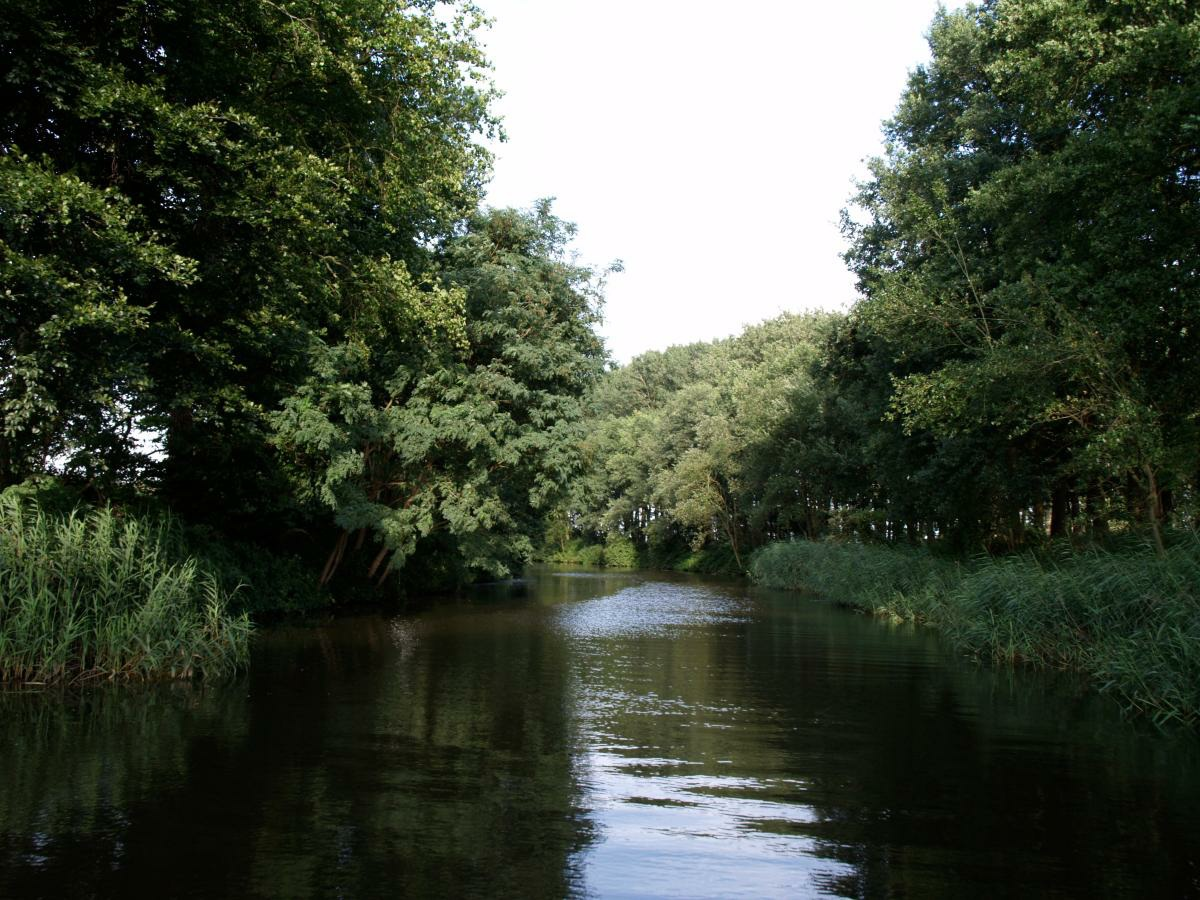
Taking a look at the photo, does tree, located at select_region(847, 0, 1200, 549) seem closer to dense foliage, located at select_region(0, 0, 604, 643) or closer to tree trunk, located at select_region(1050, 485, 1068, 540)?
tree trunk, located at select_region(1050, 485, 1068, 540)

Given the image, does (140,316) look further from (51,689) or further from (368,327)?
(368,327)

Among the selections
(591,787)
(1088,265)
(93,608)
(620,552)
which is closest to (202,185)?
(93,608)

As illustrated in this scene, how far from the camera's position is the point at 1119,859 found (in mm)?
→ 6191

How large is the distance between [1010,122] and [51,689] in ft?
78.8

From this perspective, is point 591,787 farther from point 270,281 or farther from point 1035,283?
point 1035,283

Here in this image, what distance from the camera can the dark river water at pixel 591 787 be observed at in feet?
18.8

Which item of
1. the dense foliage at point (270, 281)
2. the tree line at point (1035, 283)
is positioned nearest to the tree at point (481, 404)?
the dense foliage at point (270, 281)

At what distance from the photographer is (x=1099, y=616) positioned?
13383 mm

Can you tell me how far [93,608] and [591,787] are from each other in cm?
762

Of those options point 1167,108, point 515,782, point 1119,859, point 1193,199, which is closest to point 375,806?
point 515,782

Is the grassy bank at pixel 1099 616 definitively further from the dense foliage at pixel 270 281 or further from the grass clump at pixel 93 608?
the grass clump at pixel 93 608

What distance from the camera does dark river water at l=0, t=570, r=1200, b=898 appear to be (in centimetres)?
573

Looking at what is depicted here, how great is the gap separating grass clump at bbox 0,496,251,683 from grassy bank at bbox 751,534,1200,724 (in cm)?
1245

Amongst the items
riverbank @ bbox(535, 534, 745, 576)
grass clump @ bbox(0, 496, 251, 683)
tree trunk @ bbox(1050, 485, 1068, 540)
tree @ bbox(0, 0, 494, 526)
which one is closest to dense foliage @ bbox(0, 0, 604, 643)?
tree @ bbox(0, 0, 494, 526)
